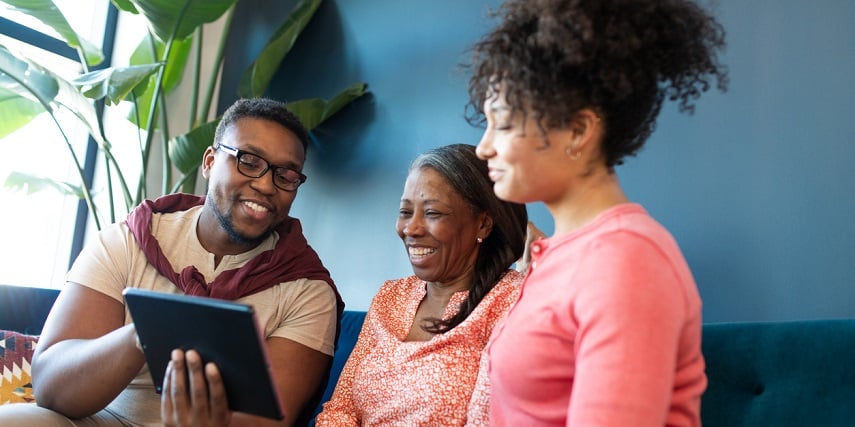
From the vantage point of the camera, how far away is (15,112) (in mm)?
3002

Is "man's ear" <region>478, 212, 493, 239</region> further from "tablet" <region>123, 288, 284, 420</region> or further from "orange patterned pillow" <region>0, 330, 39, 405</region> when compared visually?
"orange patterned pillow" <region>0, 330, 39, 405</region>

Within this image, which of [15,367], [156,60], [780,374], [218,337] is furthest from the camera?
[156,60]

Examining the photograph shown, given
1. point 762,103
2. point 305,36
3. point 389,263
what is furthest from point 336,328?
point 305,36

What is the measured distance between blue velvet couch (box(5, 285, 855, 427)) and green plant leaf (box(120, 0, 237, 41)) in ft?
6.83

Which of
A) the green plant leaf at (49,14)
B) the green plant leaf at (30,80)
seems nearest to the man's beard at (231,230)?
the green plant leaf at (30,80)

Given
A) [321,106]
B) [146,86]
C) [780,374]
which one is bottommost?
[780,374]

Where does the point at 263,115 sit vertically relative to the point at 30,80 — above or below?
below

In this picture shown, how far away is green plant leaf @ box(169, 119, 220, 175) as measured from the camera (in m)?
2.98

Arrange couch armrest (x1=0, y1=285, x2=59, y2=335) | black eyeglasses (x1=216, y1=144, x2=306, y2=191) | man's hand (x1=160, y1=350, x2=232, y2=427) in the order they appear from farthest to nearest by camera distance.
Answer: couch armrest (x1=0, y1=285, x2=59, y2=335)
black eyeglasses (x1=216, y1=144, x2=306, y2=191)
man's hand (x1=160, y1=350, x2=232, y2=427)

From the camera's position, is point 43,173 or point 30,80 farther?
point 43,173

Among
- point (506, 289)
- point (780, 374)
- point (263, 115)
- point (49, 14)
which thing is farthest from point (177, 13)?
point (780, 374)

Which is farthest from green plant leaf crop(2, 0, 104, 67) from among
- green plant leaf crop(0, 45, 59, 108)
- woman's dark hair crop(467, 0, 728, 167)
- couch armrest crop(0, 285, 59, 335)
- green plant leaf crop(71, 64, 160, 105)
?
woman's dark hair crop(467, 0, 728, 167)

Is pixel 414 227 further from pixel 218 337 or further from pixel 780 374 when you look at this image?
pixel 780 374

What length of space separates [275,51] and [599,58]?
2327 mm
